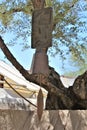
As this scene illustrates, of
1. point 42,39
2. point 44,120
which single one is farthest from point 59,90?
point 42,39

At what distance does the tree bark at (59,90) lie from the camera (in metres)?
5.07

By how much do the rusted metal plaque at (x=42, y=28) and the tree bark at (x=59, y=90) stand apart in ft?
3.03

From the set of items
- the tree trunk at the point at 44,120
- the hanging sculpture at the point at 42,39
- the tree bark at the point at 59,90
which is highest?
the hanging sculpture at the point at 42,39

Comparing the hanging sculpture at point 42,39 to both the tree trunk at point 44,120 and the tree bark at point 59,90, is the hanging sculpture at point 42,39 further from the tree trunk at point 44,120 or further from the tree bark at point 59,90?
the tree bark at point 59,90

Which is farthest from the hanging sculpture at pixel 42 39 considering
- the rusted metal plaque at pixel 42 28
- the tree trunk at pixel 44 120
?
the tree trunk at pixel 44 120

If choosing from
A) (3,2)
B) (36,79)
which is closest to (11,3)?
(3,2)

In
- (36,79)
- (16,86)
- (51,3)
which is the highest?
(51,3)

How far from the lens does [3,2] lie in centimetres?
632

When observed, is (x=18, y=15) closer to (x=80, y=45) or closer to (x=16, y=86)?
(x=80, y=45)

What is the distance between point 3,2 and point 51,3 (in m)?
0.96

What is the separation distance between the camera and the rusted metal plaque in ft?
13.6

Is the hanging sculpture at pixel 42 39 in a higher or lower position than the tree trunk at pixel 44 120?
higher

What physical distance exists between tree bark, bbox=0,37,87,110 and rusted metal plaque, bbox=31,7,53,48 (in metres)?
0.92

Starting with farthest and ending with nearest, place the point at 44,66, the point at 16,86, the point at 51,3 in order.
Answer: the point at 16,86 → the point at 51,3 → the point at 44,66
